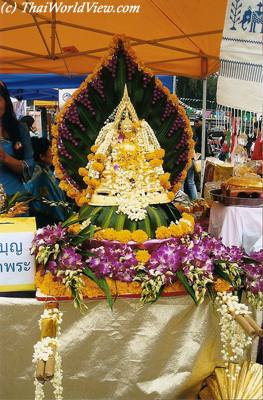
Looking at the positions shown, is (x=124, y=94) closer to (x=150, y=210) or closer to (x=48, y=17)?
(x=150, y=210)

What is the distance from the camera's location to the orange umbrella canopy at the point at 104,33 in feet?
11.4

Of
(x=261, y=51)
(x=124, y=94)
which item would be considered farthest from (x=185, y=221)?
(x=261, y=51)

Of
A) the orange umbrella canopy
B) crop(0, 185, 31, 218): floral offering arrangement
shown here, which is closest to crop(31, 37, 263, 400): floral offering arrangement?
crop(0, 185, 31, 218): floral offering arrangement

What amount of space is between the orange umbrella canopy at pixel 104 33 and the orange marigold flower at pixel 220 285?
240cm

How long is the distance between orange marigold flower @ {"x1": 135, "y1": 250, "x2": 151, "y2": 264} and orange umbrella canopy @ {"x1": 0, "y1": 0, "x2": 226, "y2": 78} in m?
2.27

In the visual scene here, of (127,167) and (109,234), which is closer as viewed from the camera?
(109,234)

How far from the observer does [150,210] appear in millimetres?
1904

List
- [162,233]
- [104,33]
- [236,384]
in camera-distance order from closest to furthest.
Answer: [236,384] → [162,233] → [104,33]

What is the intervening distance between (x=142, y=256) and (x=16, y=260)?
498mm

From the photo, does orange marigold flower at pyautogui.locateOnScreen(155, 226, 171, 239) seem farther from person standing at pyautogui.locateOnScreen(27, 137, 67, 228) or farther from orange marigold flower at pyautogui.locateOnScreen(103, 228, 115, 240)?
person standing at pyautogui.locateOnScreen(27, 137, 67, 228)

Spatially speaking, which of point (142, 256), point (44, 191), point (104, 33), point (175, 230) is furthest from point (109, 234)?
point (104, 33)

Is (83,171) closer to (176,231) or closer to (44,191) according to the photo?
(176,231)

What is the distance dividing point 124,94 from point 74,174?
0.44 meters

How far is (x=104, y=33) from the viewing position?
12.5 feet
